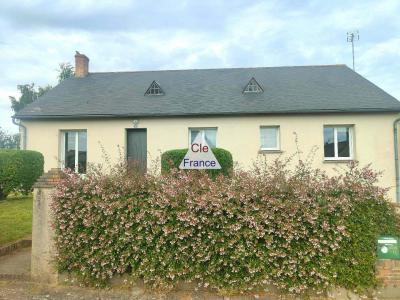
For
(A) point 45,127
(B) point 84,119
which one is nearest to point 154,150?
(B) point 84,119

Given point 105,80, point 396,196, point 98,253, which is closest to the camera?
point 98,253

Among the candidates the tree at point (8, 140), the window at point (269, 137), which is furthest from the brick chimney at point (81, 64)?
the tree at point (8, 140)

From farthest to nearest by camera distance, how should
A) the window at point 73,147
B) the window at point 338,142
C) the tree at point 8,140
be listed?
the tree at point 8,140 → the window at point 73,147 → the window at point 338,142

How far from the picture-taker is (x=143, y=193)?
4266mm

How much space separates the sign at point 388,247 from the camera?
13.1 feet

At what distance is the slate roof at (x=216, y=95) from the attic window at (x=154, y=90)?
0.30 metres

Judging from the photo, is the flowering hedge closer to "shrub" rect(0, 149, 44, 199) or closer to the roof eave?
the roof eave

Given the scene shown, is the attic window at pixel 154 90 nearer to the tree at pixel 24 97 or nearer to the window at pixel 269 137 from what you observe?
the window at pixel 269 137

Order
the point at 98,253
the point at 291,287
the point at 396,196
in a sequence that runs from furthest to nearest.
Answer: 1. the point at 396,196
2. the point at 98,253
3. the point at 291,287

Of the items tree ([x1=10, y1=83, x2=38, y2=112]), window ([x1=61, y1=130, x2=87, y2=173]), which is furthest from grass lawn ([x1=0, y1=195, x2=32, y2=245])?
tree ([x1=10, y1=83, x2=38, y2=112])

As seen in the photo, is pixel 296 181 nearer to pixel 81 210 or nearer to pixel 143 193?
pixel 143 193

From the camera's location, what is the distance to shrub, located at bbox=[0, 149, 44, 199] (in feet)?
36.4

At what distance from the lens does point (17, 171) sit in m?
11.1

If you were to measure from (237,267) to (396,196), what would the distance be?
405 inches
